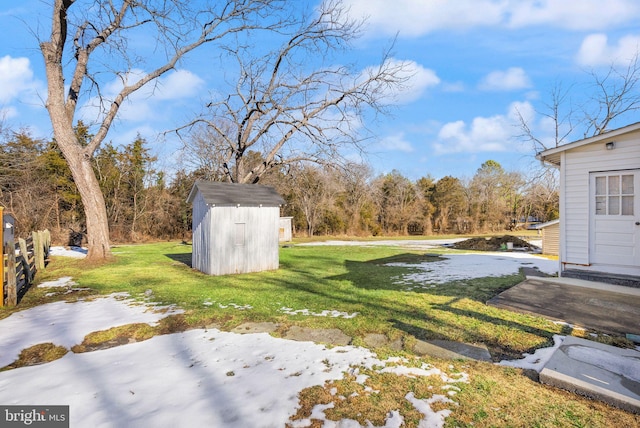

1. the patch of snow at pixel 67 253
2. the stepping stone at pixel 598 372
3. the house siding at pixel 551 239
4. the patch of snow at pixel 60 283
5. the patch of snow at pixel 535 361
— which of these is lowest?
the patch of snow at pixel 60 283

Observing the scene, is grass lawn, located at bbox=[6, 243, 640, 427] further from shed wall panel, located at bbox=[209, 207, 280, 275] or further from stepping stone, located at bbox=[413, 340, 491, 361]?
shed wall panel, located at bbox=[209, 207, 280, 275]

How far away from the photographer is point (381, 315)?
483cm

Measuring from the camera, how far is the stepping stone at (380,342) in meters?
3.66

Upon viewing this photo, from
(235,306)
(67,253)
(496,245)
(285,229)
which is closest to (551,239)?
(496,245)

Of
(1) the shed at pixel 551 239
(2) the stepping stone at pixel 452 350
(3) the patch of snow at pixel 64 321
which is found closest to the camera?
(2) the stepping stone at pixel 452 350

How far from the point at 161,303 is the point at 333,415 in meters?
4.66

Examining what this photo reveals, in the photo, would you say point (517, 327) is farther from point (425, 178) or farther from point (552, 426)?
point (425, 178)

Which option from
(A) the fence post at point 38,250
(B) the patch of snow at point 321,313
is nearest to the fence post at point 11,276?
(A) the fence post at point 38,250

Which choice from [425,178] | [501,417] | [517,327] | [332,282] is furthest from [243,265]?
[425,178]

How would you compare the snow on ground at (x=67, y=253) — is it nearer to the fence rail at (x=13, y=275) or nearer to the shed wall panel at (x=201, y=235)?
the fence rail at (x=13, y=275)

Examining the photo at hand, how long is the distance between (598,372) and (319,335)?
2.79 meters

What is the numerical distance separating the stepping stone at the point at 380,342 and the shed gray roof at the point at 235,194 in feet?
20.7

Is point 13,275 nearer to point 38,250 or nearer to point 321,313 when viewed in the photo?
point 38,250

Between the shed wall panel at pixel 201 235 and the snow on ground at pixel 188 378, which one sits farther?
the shed wall panel at pixel 201 235
